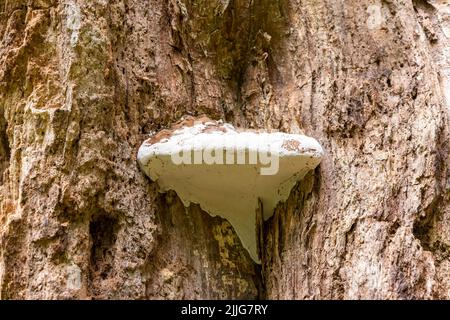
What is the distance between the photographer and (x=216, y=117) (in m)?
3.40

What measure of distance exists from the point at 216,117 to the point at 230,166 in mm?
576

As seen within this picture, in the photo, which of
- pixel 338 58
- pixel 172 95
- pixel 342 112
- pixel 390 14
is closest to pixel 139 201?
pixel 172 95

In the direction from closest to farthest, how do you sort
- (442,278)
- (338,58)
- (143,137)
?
(442,278) < (143,137) < (338,58)

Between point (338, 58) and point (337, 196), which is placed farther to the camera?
point (338, 58)

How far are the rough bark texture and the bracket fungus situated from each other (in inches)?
2.6

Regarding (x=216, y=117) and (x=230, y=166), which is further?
(x=216, y=117)

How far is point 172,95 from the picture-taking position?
331 centimetres

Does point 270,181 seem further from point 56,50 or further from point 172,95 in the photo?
point 56,50

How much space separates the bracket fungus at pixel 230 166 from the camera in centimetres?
286

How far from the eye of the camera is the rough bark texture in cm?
288

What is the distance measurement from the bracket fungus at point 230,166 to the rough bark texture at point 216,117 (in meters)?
0.07

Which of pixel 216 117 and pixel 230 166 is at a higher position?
pixel 216 117

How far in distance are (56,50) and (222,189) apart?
1070 mm

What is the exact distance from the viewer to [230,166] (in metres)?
2.89
